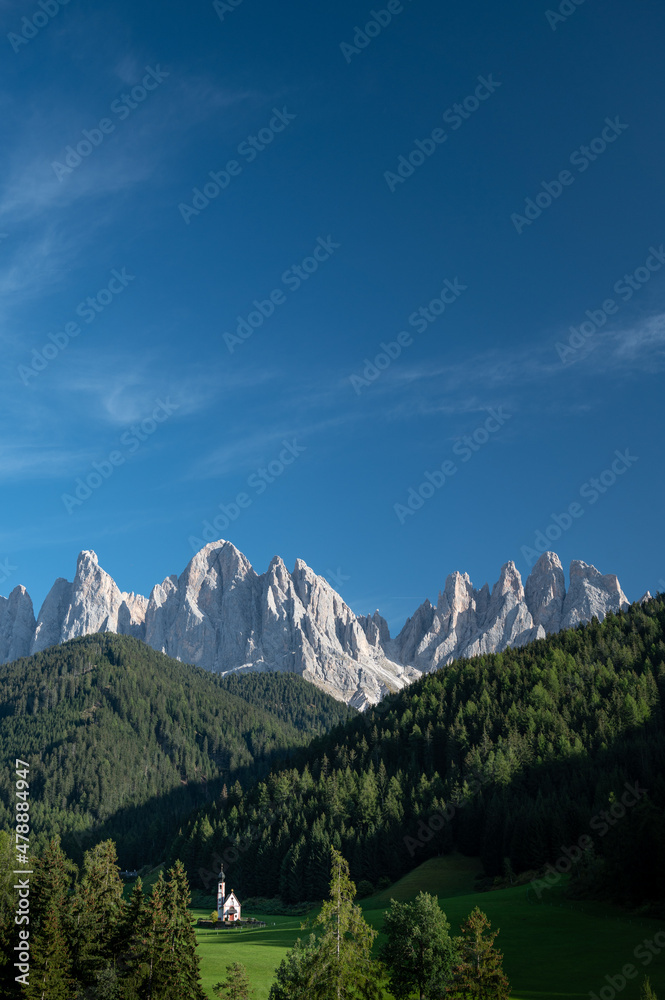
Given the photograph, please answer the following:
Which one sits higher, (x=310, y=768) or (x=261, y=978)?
(x=310, y=768)

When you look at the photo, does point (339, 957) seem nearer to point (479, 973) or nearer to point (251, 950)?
point (479, 973)

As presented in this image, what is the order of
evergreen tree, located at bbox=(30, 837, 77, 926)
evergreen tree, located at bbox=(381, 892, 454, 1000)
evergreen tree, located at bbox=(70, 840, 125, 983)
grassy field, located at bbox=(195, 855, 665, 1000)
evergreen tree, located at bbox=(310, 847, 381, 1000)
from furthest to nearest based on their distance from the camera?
grassy field, located at bbox=(195, 855, 665, 1000), evergreen tree, located at bbox=(30, 837, 77, 926), evergreen tree, located at bbox=(70, 840, 125, 983), evergreen tree, located at bbox=(381, 892, 454, 1000), evergreen tree, located at bbox=(310, 847, 381, 1000)

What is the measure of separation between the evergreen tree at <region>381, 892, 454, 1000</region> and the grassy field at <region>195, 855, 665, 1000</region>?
21.4 feet

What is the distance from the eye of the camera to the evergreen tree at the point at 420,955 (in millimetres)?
43969

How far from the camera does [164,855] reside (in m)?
151

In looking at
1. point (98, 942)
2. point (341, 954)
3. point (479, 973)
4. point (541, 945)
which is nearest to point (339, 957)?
point (341, 954)

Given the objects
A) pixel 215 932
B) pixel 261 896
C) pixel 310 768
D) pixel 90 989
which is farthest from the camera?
pixel 310 768

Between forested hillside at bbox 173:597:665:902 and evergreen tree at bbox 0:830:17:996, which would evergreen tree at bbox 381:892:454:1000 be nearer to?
evergreen tree at bbox 0:830:17:996

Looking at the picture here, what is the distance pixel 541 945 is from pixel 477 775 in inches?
2617

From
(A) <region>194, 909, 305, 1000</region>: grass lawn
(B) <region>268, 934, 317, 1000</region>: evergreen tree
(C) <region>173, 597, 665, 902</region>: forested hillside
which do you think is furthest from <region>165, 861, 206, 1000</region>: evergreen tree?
(C) <region>173, 597, 665, 902</region>: forested hillside

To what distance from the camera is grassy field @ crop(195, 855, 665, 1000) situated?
4900cm

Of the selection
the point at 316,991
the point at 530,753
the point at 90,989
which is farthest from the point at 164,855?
the point at 316,991

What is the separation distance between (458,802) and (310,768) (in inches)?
1512

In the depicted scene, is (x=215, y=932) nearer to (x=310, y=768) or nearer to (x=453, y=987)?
(x=453, y=987)
